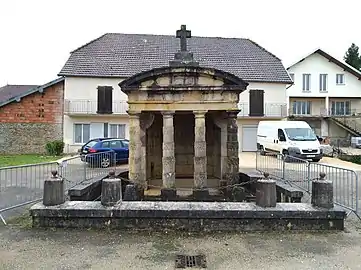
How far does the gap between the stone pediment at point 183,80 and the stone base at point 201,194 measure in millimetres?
2673

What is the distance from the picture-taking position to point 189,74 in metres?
9.67

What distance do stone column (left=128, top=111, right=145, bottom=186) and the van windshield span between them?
52.1ft

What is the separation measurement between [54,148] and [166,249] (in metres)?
24.4

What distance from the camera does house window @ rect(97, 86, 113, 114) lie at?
1196 inches

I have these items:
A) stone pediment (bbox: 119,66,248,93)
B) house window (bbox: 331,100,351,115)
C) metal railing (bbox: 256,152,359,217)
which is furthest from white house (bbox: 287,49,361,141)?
stone pediment (bbox: 119,66,248,93)


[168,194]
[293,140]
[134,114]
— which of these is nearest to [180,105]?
[134,114]

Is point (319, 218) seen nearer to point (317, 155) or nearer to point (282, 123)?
point (317, 155)

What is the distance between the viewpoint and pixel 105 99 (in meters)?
30.4

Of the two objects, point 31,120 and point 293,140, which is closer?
point 293,140

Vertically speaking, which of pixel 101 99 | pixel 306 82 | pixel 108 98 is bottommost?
pixel 101 99

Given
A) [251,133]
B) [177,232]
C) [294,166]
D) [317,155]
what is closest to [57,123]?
[251,133]

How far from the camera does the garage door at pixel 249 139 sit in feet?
108

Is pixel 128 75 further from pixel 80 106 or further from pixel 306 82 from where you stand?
pixel 306 82

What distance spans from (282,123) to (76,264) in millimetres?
22019
